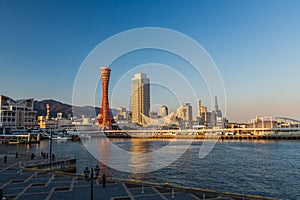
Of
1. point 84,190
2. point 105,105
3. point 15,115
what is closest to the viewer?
point 84,190

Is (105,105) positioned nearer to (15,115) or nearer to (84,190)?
(15,115)

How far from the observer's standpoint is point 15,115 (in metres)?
105

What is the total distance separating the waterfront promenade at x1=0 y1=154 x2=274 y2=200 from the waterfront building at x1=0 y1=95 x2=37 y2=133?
90206 millimetres

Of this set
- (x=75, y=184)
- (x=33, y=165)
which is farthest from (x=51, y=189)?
(x=33, y=165)

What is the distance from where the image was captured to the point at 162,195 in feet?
48.8

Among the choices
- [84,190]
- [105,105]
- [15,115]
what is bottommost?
[84,190]

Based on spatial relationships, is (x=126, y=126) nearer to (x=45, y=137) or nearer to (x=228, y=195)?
(x=45, y=137)

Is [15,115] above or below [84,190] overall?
above

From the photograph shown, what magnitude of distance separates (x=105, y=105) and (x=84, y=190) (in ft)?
485

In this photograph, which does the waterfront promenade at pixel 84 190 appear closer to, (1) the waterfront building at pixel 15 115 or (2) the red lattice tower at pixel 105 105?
(1) the waterfront building at pixel 15 115

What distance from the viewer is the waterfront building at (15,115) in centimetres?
10075

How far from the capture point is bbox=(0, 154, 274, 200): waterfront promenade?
48.1ft

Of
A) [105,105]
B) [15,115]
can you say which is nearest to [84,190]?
[15,115]

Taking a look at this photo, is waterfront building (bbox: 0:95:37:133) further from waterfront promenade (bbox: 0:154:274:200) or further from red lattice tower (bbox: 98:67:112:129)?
waterfront promenade (bbox: 0:154:274:200)
